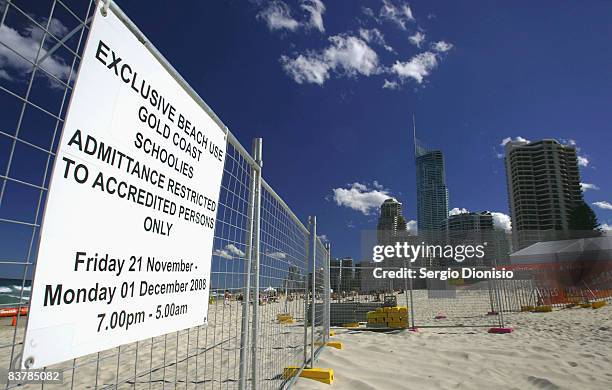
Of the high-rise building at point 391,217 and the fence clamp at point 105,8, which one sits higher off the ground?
the high-rise building at point 391,217

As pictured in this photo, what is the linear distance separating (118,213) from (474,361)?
6.03m

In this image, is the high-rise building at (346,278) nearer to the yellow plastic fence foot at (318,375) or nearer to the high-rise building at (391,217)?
the yellow plastic fence foot at (318,375)

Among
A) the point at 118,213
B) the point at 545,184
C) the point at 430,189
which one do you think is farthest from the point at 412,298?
the point at 430,189

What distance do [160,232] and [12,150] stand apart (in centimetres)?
62

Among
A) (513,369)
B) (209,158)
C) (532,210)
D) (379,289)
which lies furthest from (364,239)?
(532,210)

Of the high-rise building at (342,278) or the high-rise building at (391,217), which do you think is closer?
the high-rise building at (342,278)

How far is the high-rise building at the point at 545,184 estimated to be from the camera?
98.3m

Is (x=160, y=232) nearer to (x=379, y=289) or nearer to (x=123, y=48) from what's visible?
(x=123, y=48)

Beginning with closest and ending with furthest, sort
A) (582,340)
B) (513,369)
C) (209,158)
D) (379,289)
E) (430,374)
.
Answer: (209,158) → (430,374) → (513,369) → (582,340) → (379,289)

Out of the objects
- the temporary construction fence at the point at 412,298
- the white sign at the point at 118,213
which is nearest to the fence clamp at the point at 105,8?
the white sign at the point at 118,213

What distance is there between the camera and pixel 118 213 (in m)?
1.25

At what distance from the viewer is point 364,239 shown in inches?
990

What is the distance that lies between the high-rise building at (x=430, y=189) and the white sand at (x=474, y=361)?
160 meters

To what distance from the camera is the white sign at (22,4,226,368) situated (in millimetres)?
1020
